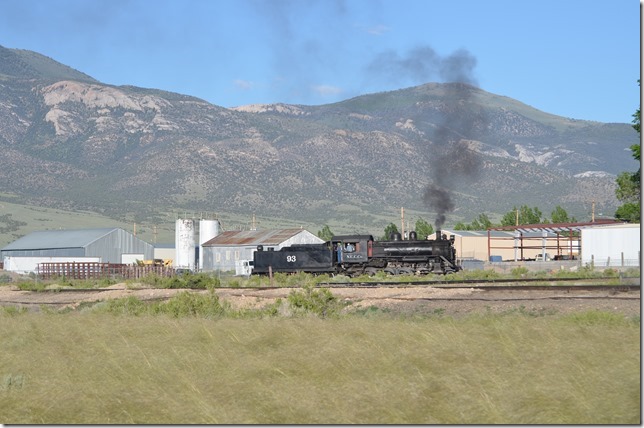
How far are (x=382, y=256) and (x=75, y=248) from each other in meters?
57.3

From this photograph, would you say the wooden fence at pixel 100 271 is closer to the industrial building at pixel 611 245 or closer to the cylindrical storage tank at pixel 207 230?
the cylindrical storage tank at pixel 207 230

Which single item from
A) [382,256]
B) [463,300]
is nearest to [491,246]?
[382,256]

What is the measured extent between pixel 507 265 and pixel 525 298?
1722 inches

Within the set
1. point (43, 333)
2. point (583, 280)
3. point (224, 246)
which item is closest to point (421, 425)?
point (43, 333)

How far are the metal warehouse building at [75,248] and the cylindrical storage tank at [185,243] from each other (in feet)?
30.0

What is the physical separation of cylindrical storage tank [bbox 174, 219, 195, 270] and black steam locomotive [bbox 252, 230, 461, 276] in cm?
4564

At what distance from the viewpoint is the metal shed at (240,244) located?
9212cm

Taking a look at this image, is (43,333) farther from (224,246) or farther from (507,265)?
(224,246)

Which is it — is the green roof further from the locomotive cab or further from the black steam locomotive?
the locomotive cab

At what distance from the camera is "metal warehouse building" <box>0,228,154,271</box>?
10350 centimetres

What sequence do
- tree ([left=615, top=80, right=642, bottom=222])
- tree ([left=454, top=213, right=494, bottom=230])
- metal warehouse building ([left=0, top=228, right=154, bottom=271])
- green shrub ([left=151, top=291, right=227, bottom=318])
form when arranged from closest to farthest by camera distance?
green shrub ([left=151, top=291, right=227, bottom=318]) < tree ([left=615, top=80, right=642, bottom=222]) < metal warehouse building ([left=0, top=228, right=154, bottom=271]) < tree ([left=454, top=213, right=494, bottom=230])

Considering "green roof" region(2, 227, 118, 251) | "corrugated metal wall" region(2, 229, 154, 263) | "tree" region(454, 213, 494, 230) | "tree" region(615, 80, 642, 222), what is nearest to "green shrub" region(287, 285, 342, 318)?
"tree" region(615, 80, 642, 222)

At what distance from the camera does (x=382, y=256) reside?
55.9 m

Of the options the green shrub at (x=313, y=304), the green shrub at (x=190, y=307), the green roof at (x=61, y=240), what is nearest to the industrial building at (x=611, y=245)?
the green shrub at (x=313, y=304)
